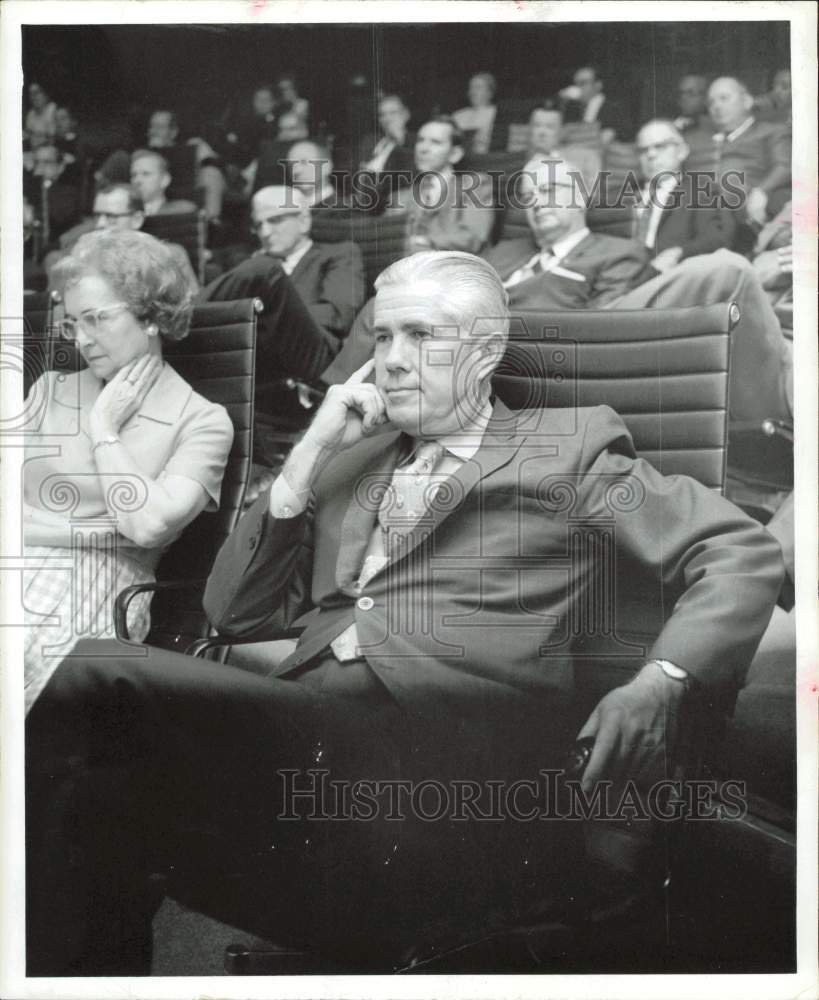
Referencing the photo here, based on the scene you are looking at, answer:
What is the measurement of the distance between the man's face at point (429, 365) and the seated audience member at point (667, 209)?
56 centimetres

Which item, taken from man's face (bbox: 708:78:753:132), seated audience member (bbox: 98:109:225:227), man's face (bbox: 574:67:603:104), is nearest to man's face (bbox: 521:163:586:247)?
man's face (bbox: 574:67:603:104)

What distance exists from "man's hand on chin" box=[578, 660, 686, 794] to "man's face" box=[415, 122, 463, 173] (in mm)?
1676

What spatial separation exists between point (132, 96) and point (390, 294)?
105 cm

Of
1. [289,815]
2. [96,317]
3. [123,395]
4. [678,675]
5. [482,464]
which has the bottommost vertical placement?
[289,815]

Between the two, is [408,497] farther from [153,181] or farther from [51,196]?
[51,196]

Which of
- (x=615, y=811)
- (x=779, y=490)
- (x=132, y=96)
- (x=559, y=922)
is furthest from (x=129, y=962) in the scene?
(x=132, y=96)

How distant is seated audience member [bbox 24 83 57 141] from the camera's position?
3.62m

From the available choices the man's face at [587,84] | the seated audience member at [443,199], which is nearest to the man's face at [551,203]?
the seated audience member at [443,199]

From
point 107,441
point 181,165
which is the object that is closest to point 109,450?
point 107,441

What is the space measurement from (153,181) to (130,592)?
129 cm

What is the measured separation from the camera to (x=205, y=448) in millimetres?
3547

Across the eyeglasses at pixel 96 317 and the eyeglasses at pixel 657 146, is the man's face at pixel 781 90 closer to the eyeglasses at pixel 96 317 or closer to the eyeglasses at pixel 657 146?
the eyeglasses at pixel 657 146

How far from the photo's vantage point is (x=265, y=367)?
3549 millimetres

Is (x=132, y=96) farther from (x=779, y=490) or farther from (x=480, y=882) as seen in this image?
(x=480, y=882)
